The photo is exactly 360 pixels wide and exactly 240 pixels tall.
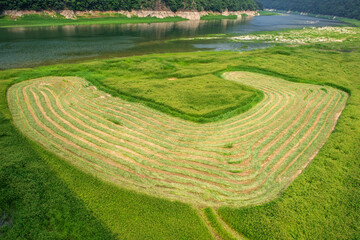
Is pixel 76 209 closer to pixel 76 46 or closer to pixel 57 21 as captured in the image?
pixel 76 46

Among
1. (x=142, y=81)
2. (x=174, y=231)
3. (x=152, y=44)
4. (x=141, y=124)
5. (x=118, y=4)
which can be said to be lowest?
(x=174, y=231)

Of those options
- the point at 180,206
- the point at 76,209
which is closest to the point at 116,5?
the point at 76,209

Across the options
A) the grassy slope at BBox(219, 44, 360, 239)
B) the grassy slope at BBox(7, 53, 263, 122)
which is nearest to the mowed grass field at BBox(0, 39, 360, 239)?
the grassy slope at BBox(219, 44, 360, 239)

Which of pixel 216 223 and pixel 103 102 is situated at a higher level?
pixel 103 102

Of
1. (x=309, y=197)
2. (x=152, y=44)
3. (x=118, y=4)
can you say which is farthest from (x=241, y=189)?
(x=118, y=4)

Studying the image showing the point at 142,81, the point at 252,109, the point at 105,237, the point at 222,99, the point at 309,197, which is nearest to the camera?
the point at 105,237

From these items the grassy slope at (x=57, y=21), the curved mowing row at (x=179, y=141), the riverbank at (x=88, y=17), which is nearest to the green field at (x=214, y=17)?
the riverbank at (x=88, y=17)

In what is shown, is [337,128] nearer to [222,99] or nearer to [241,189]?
[222,99]

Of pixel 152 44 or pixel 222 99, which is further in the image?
pixel 152 44
